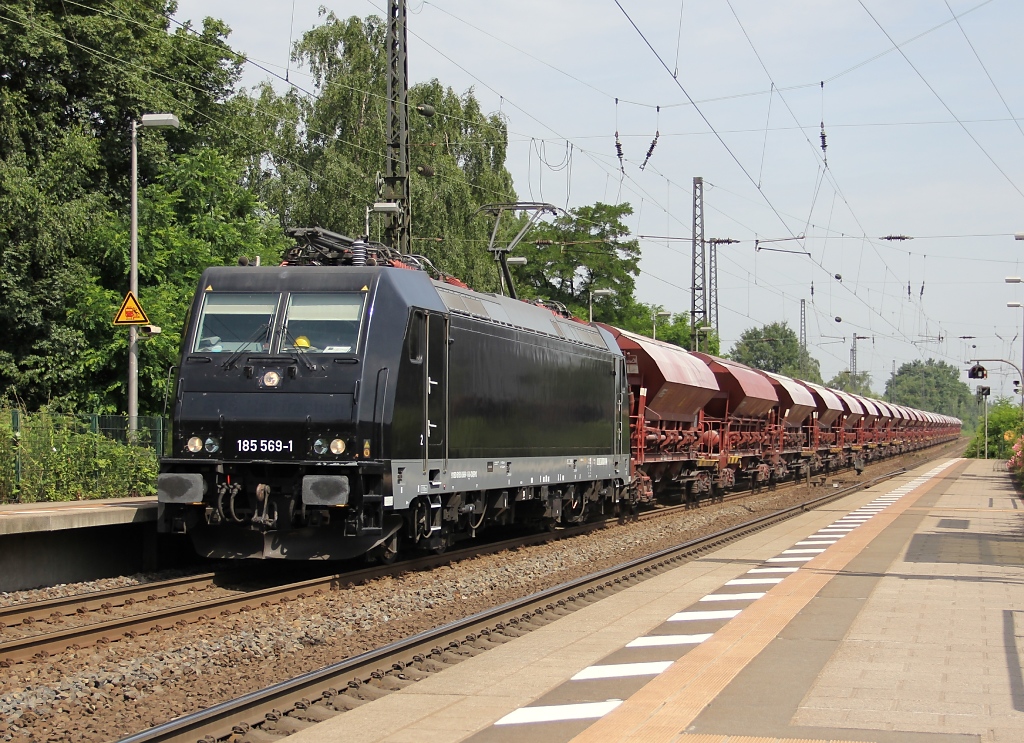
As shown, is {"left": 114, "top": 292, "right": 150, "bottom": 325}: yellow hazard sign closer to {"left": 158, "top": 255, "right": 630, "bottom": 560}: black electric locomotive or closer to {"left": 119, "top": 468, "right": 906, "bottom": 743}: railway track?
{"left": 158, "top": 255, "right": 630, "bottom": 560}: black electric locomotive

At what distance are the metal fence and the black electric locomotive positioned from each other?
5.17m

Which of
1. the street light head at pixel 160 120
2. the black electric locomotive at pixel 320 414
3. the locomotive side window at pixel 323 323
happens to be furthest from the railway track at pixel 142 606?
the street light head at pixel 160 120

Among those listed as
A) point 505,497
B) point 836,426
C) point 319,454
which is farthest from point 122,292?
point 836,426

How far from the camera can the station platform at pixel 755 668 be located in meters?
6.91

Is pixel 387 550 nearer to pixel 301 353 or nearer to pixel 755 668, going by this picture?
pixel 301 353

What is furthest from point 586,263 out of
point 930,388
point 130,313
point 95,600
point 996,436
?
point 930,388

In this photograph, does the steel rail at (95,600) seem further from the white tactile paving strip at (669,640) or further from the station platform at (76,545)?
the white tactile paving strip at (669,640)

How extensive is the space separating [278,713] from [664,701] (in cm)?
251

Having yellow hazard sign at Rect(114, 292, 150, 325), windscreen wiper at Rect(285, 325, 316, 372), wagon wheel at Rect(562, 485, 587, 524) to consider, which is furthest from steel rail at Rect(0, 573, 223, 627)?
wagon wheel at Rect(562, 485, 587, 524)

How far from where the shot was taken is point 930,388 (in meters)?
173

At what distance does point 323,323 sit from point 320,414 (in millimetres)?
Result: 1175

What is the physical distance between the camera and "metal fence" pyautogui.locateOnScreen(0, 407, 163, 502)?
61.0 feet

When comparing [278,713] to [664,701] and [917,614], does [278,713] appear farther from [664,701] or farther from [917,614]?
[917,614]

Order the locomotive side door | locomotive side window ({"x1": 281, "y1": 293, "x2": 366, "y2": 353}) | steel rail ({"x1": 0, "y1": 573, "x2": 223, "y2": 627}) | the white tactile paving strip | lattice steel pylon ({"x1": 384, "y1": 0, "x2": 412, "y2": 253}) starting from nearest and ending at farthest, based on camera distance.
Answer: the white tactile paving strip → steel rail ({"x1": 0, "y1": 573, "x2": 223, "y2": 627}) → locomotive side window ({"x1": 281, "y1": 293, "x2": 366, "y2": 353}) → the locomotive side door → lattice steel pylon ({"x1": 384, "y1": 0, "x2": 412, "y2": 253})
